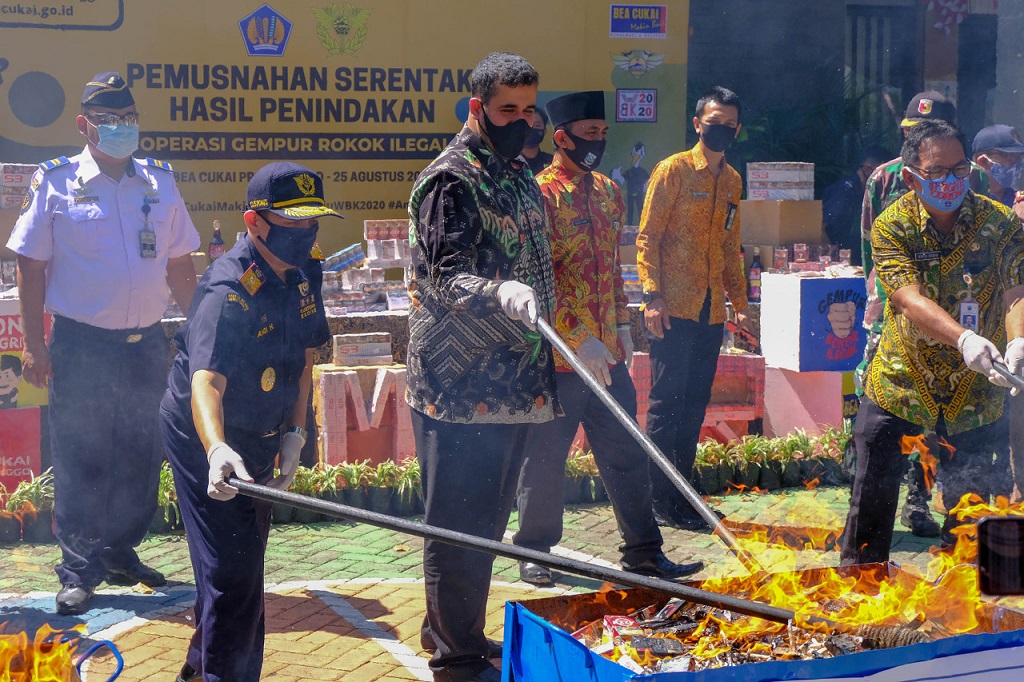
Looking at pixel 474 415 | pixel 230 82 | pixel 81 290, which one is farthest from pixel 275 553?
pixel 230 82

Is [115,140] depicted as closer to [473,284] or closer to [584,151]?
[584,151]

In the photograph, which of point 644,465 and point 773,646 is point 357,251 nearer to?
point 644,465

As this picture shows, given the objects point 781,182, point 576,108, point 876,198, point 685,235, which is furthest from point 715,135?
point 781,182

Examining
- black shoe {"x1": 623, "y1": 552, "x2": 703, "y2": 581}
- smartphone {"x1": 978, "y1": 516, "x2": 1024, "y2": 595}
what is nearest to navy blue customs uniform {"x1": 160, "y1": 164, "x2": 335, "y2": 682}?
black shoe {"x1": 623, "y1": 552, "x2": 703, "y2": 581}

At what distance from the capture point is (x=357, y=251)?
8.93 m

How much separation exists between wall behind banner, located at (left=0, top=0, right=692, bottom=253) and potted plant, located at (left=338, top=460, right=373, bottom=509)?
3732mm

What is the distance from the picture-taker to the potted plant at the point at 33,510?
6.75 m

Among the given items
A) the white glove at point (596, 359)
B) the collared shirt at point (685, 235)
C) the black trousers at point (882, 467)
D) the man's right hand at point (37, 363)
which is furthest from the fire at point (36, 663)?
the collared shirt at point (685, 235)

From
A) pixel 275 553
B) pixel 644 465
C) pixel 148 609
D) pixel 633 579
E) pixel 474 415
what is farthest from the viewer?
pixel 275 553

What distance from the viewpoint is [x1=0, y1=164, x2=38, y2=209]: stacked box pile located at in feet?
25.7

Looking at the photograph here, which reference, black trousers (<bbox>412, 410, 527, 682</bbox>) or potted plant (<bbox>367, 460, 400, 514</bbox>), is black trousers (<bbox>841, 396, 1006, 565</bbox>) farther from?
potted plant (<bbox>367, 460, 400, 514</bbox>)

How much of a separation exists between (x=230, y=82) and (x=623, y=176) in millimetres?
3683

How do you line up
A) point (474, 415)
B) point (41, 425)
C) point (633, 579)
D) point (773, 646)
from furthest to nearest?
point (41, 425), point (474, 415), point (773, 646), point (633, 579)

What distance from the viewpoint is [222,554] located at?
4203mm
